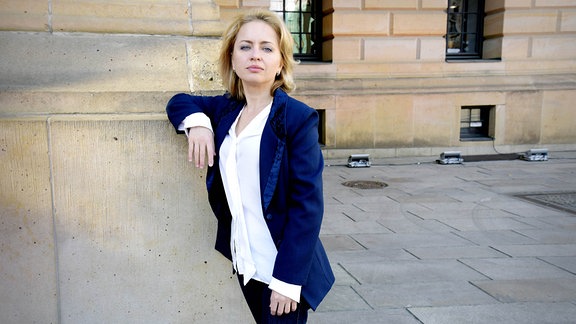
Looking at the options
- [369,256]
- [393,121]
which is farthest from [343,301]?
[393,121]

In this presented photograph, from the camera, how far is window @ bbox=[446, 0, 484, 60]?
40.7ft

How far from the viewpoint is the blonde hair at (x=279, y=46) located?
2213 millimetres

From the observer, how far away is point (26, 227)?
8.86 feet

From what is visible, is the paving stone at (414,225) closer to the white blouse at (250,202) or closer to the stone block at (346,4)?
the white blouse at (250,202)

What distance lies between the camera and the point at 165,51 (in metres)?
2.95

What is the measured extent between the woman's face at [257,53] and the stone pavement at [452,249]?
2.13 metres

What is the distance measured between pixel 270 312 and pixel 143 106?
1328 mm

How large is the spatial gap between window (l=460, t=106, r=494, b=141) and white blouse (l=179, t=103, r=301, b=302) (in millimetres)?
10613

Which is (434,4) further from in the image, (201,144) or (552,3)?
(201,144)

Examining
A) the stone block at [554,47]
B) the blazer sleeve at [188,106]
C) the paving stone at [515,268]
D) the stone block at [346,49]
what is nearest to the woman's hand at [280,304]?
the blazer sleeve at [188,106]

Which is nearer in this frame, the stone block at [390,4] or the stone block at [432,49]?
the stone block at [390,4]

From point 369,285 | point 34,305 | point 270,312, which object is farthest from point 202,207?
point 369,285

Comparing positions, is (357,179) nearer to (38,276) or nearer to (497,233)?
(497,233)

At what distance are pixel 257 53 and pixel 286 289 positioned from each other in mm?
987
